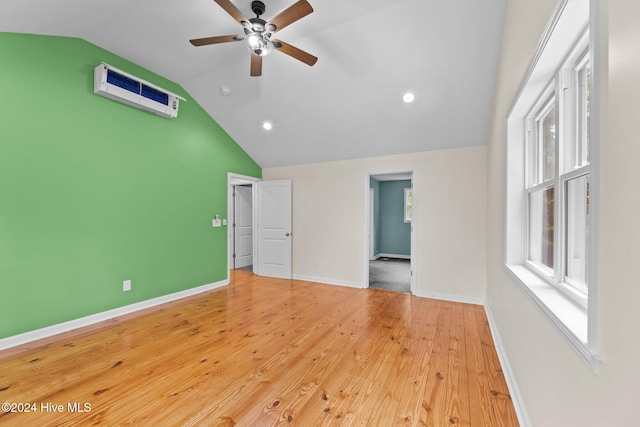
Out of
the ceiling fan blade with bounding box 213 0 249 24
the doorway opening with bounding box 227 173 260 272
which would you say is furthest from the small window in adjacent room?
the ceiling fan blade with bounding box 213 0 249 24

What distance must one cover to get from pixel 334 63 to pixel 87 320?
4172 millimetres

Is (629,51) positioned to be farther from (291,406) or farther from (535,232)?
(291,406)

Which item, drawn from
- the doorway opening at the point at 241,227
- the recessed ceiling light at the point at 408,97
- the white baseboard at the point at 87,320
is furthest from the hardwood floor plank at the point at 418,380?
the doorway opening at the point at 241,227

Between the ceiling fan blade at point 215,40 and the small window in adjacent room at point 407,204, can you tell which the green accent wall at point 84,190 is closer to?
the ceiling fan blade at point 215,40

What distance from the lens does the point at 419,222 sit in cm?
436

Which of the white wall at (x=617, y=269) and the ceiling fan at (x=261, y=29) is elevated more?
the ceiling fan at (x=261, y=29)

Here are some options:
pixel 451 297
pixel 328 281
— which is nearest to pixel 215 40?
pixel 328 281

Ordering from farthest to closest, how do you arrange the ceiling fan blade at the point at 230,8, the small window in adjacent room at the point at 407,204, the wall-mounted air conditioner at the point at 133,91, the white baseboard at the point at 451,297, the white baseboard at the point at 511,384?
the small window in adjacent room at the point at 407,204 → the white baseboard at the point at 451,297 → the wall-mounted air conditioner at the point at 133,91 → the ceiling fan blade at the point at 230,8 → the white baseboard at the point at 511,384

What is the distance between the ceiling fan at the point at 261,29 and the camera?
2.12 meters

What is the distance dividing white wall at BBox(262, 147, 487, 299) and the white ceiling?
313 millimetres

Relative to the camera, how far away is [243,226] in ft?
21.7

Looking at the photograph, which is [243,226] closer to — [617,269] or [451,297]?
[451,297]

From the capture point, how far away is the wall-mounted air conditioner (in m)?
3.16

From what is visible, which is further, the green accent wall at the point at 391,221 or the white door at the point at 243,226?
the green accent wall at the point at 391,221
